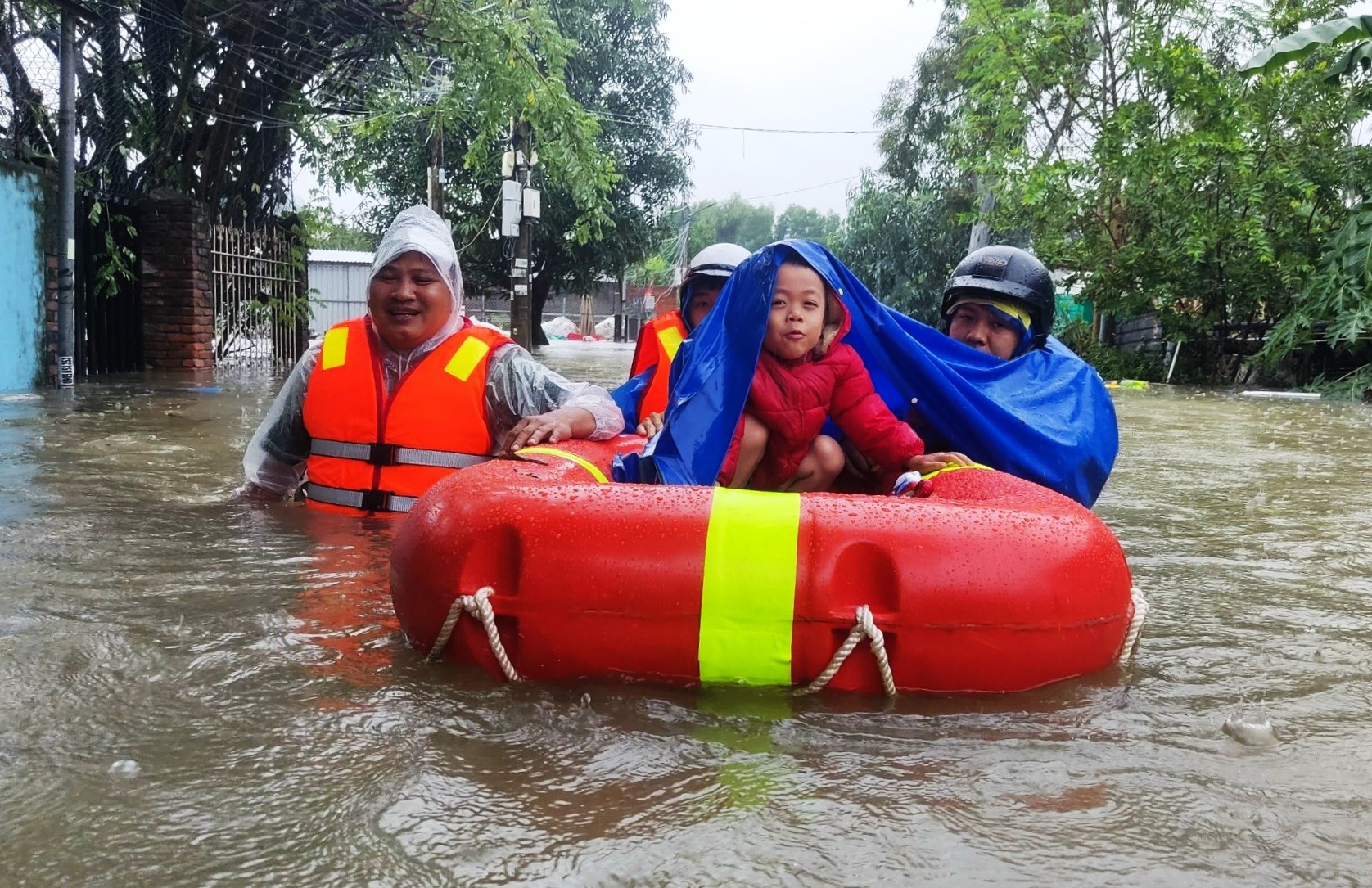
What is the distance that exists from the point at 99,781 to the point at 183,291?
1151 cm

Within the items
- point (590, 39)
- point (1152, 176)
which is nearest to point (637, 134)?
point (590, 39)

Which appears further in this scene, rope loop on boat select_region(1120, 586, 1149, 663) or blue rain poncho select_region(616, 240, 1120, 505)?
blue rain poncho select_region(616, 240, 1120, 505)

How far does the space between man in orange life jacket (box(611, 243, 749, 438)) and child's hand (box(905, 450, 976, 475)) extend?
3.68ft

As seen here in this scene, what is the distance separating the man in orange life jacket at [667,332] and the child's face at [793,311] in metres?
0.97

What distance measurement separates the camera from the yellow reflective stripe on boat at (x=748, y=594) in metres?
2.37

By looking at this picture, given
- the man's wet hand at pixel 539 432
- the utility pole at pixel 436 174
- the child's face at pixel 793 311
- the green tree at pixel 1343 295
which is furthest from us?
the utility pole at pixel 436 174

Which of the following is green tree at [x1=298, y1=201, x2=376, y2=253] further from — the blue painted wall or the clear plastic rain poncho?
the clear plastic rain poncho

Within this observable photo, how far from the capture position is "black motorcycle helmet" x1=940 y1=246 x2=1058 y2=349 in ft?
13.1

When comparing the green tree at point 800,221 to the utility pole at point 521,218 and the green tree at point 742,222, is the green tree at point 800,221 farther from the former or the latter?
the utility pole at point 521,218

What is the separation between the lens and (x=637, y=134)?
88.1 feet

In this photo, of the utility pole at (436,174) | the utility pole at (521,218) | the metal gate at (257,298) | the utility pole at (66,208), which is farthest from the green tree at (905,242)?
the utility pole at (66,208)

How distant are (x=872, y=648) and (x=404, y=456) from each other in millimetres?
2171

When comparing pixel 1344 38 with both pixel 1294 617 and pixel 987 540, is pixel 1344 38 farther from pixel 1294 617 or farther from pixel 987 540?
pixel 987 540

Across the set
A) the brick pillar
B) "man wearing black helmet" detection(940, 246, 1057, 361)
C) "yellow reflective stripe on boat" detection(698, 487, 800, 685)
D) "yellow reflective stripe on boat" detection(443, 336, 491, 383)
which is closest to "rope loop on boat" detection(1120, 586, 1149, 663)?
"yellow reflective stripe on boat" detection(698, 487, 800, 685)
